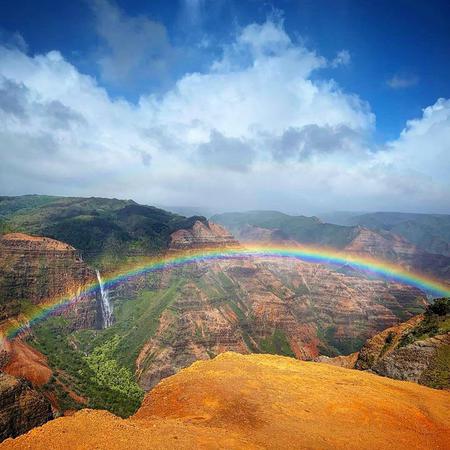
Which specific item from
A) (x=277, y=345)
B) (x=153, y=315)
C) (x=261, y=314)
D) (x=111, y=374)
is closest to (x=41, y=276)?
(x=153, y=315)

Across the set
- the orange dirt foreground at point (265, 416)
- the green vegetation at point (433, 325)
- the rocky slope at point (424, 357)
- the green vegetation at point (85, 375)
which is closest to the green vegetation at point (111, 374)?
the green vegetation at point (85, 375)

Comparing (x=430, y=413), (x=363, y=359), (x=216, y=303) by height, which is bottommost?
(x=216, y=303)

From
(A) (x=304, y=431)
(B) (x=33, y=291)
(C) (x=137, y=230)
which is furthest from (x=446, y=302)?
(C) (x=137, y=230)

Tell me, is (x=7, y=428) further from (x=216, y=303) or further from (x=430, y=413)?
(x=216, y=303)

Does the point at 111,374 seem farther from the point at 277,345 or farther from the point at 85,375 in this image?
the point at 277,345

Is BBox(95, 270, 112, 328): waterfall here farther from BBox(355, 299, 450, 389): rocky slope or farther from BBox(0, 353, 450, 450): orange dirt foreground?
BBox(0, 353, 450, 450): orange dirt foreground

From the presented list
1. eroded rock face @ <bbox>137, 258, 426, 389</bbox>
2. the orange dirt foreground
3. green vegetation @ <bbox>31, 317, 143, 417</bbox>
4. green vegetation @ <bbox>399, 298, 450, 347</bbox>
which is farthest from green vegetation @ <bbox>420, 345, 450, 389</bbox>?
eroded rock face @ <bbox>137, 258, 426, 389</bbox>

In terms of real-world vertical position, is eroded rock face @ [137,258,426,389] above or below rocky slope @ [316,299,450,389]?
below
